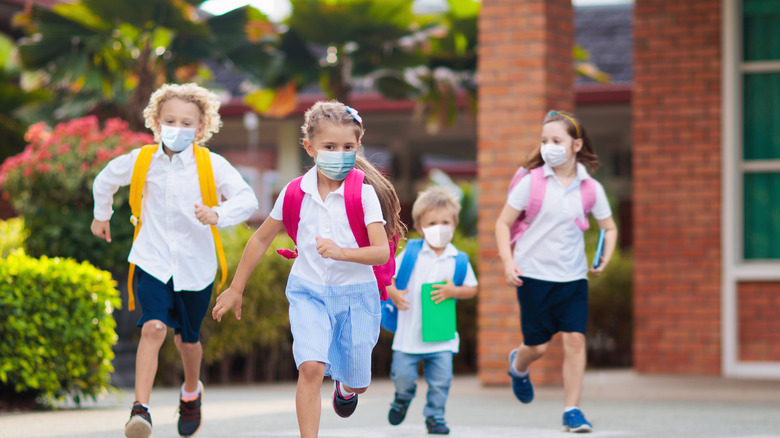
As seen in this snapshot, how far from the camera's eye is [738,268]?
1105cm

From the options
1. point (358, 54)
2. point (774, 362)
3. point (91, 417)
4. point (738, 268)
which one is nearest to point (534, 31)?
point (738, 268)

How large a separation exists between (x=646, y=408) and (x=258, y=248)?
4.29 m

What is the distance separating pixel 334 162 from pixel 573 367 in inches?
96.5

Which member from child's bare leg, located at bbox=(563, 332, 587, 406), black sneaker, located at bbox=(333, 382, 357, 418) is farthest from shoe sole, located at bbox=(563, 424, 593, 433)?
black sneaker, located at bbox=(333, 382, 357, 418)

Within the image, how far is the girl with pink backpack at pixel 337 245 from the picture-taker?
508cm

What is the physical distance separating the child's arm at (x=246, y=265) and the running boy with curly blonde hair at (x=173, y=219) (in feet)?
2.42

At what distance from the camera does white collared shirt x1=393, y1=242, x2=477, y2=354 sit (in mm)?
6836

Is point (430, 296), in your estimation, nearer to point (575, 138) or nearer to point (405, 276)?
point (405, 276)

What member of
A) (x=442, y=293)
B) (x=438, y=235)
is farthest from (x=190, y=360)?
(x=438, y=235)

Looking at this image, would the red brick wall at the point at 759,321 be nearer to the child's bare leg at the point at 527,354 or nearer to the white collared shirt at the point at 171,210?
the child's bare leg at the point at 527,354

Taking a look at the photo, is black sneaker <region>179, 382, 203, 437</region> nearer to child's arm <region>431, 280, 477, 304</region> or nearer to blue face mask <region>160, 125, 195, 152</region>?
blue face mask <region>160, 125, 195, 152</region>

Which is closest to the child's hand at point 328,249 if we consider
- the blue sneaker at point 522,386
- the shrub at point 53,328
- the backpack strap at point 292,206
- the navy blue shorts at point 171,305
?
the backpack strap at point 292,206

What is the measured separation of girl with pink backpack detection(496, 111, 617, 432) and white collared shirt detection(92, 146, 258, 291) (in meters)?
1.75

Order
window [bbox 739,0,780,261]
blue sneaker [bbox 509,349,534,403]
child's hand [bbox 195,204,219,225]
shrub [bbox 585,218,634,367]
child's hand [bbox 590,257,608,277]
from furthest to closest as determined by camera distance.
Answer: shrub [bbox 585,218,634,367] < window [bbox 739,0,780,261] < blue sneaker [bbox 509,349,534,403] < child's hand [bbox 590,257,608,277] < child's hand [bbox 195,204,219,225]
